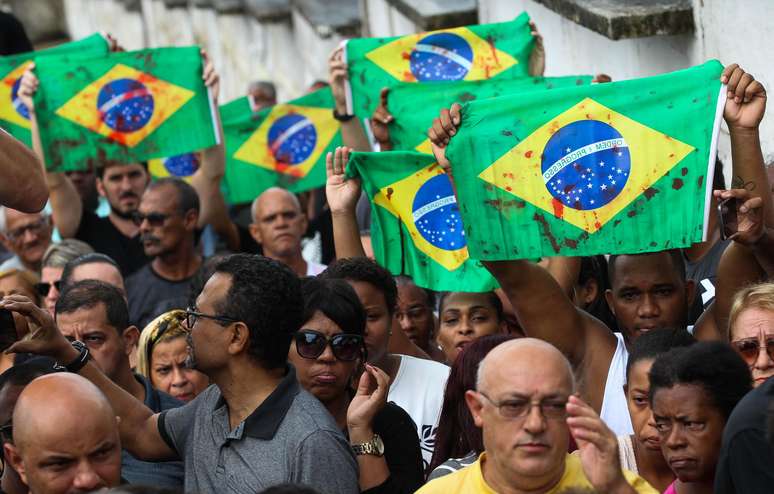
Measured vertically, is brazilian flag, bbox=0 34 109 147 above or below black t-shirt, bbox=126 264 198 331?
above

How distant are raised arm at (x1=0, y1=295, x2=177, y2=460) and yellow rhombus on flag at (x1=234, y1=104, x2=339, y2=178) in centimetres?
504

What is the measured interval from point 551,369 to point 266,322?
109 centimetres

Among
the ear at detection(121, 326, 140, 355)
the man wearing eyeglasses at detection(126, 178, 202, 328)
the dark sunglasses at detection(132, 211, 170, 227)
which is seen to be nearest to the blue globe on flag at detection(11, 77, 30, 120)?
the man wearing eyeglasses at detection(126, 178, 202, 328)

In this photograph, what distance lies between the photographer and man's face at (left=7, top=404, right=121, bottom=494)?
427 centimetres

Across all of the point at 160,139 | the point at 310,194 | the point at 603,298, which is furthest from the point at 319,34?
the point at 603,298

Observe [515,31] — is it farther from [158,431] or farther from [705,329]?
[158,431]

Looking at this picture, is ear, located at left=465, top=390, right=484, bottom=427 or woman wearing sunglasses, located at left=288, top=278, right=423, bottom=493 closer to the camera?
ear, located at left=465, top=390, right=484, bottom=427

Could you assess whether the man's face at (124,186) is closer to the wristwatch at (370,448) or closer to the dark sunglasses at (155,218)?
the dark sunglasses at (155,218)

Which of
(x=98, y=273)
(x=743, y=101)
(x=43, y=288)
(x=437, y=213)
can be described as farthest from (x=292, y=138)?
(x=743, y=101)

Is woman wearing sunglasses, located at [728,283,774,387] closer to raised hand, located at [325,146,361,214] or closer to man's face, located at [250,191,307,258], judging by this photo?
raised hand, located at [325,146,361,214]

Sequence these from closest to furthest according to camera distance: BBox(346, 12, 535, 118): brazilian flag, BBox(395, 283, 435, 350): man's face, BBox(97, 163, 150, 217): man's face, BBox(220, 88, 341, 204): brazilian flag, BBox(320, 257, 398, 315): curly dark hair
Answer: BBox(320, 257, 398, 315): curly dark hair, BBox(395, 283, 435, 350): man's face, BBox(346, 12, 535, 118): brazilian flag, BBox(97, 163, 150, 217): man's face, BBox(220, 88, 341, 204): brazilian flag

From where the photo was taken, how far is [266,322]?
187 inches

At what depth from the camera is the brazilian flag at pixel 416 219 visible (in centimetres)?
690

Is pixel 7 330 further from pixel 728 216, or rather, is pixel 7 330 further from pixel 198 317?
pixel 728 216
